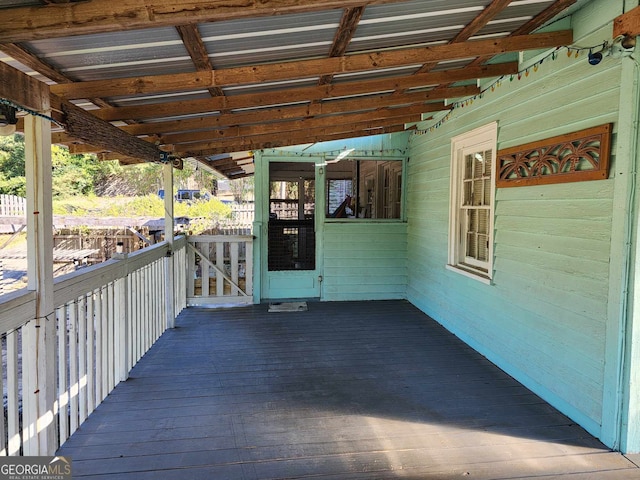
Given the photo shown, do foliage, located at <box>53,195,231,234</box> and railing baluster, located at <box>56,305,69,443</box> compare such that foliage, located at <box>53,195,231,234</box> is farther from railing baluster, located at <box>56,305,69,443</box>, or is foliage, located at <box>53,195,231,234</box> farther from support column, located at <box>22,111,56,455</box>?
support column, located at <box>22,111,56,455</box>

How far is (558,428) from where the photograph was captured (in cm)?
259

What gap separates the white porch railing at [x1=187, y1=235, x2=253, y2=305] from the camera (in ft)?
19.0

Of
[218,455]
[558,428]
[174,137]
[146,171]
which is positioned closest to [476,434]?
[558,428]

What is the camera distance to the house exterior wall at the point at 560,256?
2.36 meters

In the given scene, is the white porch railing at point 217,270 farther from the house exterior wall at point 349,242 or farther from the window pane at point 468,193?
the window pane at point 468,193

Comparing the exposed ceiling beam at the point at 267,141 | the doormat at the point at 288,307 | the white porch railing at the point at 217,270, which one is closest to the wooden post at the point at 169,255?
the exposed ceiling beam at the point at 267,141

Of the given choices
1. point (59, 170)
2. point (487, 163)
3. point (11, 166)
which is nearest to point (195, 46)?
point (487, 163)

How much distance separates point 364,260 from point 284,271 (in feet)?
3.95

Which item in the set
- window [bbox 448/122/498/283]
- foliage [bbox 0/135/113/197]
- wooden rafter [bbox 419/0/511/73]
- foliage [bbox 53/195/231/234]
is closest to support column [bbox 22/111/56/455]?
wooden rafter [bbox 419/0/511/73]

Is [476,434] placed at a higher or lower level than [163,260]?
lower

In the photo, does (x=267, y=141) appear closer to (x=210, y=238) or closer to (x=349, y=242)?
(x=210, y=238)

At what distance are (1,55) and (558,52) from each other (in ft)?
10.8

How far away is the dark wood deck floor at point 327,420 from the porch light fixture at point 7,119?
174 centimetres

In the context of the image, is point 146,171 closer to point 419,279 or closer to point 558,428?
point 419,279
